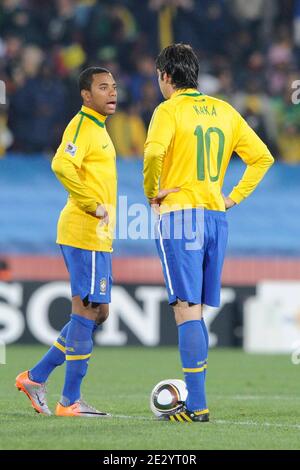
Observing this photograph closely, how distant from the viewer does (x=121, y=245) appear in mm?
13305

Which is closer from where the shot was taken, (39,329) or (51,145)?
(39,329)

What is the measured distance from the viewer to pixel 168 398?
22.2ft

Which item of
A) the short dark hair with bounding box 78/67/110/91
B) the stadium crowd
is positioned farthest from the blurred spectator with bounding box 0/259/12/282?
the short dark hair with bounding box 78/67/110/91

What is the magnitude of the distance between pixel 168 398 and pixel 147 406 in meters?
0.91

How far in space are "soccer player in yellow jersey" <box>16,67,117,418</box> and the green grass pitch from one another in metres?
0.38

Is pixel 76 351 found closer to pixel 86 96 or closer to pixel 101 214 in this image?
pixel 101 214

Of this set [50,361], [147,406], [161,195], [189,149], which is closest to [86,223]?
[161,195]

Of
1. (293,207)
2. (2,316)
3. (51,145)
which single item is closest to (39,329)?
(2,316)

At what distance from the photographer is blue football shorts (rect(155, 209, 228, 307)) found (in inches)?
253

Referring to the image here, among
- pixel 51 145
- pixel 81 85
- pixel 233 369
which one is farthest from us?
pixel 51 145

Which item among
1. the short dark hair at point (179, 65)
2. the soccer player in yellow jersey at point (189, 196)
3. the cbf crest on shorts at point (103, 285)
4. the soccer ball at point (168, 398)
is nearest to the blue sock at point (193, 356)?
the soccer player in yellow jersey at point (189, 196)

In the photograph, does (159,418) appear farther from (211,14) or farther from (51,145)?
(211,14)

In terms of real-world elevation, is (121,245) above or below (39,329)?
above

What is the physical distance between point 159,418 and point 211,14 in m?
10.2
